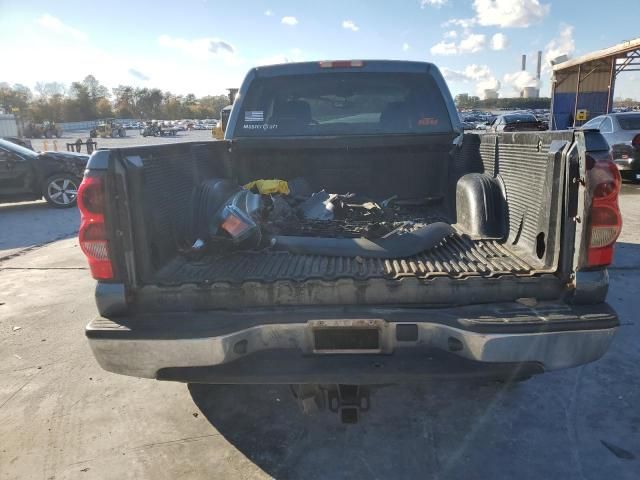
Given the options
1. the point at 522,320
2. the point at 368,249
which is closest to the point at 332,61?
the point at 368,249

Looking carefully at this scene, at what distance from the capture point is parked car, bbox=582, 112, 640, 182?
459 inches

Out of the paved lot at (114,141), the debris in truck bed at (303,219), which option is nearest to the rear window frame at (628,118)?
the debris in truck bed at (303,219)

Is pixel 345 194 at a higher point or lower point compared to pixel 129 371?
higher

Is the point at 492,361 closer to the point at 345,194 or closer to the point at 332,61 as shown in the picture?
the point at 345,194

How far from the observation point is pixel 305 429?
2.81m

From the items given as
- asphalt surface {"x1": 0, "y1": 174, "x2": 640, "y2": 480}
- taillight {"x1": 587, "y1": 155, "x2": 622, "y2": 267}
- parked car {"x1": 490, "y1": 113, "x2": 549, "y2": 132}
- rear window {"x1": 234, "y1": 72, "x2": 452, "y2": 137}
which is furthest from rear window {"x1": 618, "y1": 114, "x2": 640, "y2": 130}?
taillight {"x1": 587, "y1": 155, "x2": 622, "y2": 267}

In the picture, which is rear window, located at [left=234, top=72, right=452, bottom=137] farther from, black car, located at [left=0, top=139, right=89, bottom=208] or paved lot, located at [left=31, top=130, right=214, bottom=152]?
paved lot, located at [left=31, top=130, right=214, bottom=152]

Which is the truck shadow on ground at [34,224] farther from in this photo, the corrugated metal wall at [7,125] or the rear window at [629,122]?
the corrugated metal wall at [7,125]

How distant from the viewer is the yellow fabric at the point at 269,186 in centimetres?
378

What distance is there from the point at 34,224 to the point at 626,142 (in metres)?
13.5

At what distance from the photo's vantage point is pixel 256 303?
233 centimetres

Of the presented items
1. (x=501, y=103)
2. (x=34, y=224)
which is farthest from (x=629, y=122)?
(x=501, y=103)

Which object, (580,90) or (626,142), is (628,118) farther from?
(580,90)

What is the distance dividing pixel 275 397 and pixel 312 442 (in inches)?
21.4
